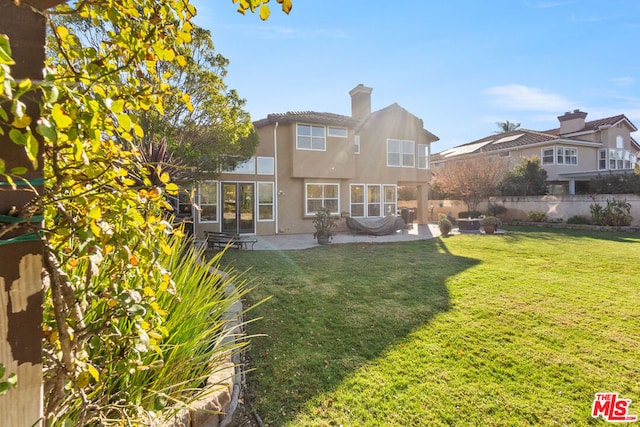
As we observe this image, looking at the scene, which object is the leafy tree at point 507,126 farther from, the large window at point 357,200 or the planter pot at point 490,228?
the large window at point 357,200

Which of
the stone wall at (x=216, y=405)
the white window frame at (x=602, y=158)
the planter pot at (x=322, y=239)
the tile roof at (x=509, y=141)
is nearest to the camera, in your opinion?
the stone wall at (x=216, y=405)

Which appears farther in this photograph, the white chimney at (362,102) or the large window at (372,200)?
the white chimney at (362,102)

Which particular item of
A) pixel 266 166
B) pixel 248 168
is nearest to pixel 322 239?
pixel 266 166

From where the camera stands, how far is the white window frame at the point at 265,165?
15867 millimetres

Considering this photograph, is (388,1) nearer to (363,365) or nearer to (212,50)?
(212,50)

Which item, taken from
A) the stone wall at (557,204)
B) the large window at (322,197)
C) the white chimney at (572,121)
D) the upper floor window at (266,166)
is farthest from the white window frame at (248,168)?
the white chimney at (572,121)

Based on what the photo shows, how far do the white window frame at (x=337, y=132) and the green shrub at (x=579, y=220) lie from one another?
14.7 metres

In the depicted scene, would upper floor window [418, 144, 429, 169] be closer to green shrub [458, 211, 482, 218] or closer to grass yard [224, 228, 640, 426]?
green shrub [458, 211, 482, 218]

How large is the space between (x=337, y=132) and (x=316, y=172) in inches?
108

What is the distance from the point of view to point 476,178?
2162 centimetres

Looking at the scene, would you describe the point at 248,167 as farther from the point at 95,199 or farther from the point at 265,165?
the point at 95,199

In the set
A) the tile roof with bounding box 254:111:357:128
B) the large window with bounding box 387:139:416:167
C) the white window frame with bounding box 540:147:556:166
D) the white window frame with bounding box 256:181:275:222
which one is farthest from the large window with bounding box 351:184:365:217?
the white window frame with bounding box 540:147:556:166

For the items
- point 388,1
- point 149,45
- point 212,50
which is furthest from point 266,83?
point 149,45

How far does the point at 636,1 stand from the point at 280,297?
1396 cm
